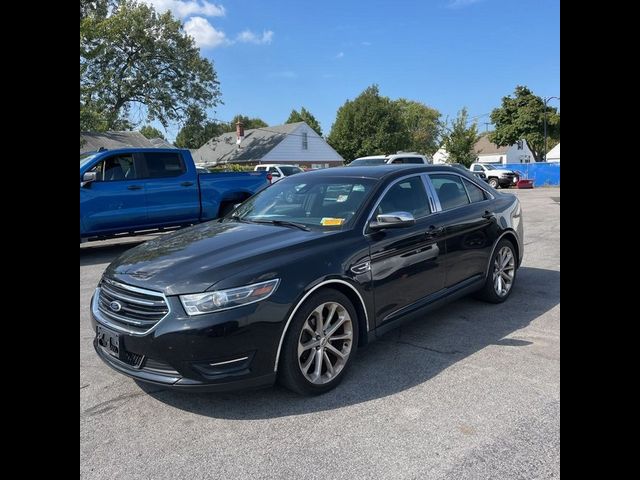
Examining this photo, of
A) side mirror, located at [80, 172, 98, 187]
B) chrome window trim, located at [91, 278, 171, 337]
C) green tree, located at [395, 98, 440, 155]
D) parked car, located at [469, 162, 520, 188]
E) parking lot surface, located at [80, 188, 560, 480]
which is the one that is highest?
green tree, located at [395, 98, 440, 155]

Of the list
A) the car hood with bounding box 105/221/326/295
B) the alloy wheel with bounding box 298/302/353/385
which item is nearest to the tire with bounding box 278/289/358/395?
the alloy wheel with bounding box 298/302/353/385

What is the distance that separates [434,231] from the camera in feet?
14.4

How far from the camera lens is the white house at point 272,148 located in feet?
154

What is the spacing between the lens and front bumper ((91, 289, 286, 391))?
289 cm

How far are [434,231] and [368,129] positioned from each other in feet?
184

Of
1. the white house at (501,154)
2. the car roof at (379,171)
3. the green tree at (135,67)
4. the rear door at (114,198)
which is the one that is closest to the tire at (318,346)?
the car roof at (379,171)

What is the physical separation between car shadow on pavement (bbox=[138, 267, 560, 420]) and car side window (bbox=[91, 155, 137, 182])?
20.9ft

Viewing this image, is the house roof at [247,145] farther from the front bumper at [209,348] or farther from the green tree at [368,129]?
the front bumper at [209,348]

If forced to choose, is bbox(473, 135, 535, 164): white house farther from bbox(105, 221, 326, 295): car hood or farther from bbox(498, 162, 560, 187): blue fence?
bbox(105, 221, 326, 295): car hood

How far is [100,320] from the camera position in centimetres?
333

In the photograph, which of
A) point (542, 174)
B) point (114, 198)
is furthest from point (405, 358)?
point (542, 174)

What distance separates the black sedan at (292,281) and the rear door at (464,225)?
→ 0.8 inches
